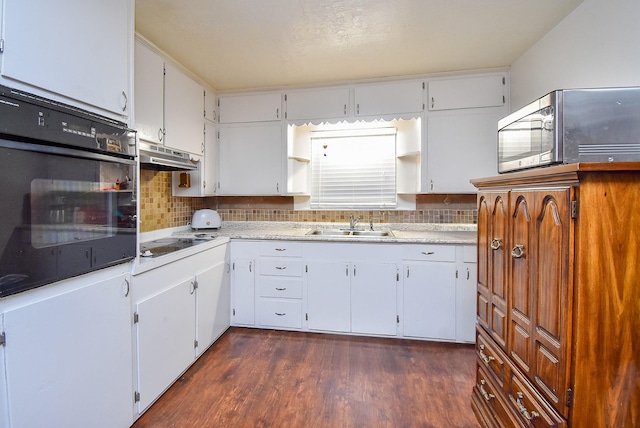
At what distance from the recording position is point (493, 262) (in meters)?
1.42

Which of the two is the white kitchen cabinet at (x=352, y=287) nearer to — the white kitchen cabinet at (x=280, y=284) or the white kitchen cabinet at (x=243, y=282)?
the white kitchen cabinet at (x=280, y=284)

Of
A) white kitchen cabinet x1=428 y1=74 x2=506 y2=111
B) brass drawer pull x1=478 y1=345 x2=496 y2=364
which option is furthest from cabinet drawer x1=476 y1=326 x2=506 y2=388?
white kitchen cabinet x1=428 y1=74 x2=506 y2=111

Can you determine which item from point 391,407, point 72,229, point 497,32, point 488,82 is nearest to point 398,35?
point 497,32

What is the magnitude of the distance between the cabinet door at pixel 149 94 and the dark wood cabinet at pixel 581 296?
2.26 meters

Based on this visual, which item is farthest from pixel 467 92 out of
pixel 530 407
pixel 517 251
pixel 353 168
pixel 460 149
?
pixel 530 407

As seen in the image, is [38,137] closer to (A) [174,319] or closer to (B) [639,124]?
(A) [174,319]

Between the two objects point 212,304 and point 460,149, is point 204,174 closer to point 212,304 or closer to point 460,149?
point 212,304

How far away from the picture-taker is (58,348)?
1118mm

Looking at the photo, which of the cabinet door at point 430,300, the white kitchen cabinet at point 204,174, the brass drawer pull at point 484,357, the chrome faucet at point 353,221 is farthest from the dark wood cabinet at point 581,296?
the white kitchen cabinet at point 204,174

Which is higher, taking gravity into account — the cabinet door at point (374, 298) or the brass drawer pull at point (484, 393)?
the cabinet door at point (374, 298)

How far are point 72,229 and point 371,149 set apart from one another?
2.60 meters

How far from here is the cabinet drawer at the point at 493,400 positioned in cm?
125

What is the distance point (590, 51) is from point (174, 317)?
9.82 ft

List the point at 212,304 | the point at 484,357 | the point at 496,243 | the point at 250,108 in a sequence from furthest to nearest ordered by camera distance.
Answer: the point at 250,108 < the point at 212,304 < the point at 484,357 < the point at 496,243
